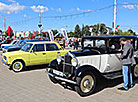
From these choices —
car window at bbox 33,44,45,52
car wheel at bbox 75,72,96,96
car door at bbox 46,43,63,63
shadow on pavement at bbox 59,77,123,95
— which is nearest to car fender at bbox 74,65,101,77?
car wheel at bbox 75,72,96,96

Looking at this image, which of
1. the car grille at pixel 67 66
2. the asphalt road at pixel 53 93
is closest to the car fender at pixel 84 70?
the car grille at pixel 67 66

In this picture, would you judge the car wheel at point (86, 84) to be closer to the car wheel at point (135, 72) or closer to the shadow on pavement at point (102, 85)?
the shadow on pavement at point (102, 85)

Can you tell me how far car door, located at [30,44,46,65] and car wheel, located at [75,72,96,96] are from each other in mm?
3896

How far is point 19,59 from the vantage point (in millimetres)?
7238

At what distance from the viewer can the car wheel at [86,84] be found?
416 centimetres

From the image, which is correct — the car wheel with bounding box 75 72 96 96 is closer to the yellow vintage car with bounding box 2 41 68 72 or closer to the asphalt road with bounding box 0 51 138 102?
the asphalt road with bounding box 0 51 138 102

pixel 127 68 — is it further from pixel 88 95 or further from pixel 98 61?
pixel 88 95

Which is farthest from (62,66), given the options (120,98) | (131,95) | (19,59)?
(19,59)

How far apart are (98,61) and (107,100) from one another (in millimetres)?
1300

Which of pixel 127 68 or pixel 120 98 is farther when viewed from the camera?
pixel 127 68

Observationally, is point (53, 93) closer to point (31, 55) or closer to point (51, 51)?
point (31, 55)

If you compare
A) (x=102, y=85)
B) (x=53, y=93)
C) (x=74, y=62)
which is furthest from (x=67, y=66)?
(x=102, y=85)

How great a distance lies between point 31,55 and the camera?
738cm

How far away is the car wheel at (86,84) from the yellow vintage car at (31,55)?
12.7 feet
